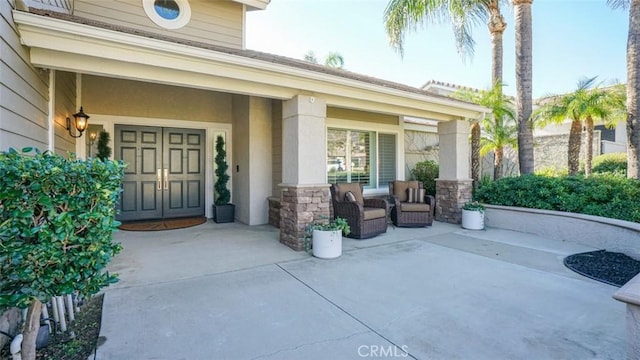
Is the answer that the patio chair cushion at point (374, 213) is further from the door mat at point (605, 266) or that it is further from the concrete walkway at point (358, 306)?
the door mat at point (605, 266)

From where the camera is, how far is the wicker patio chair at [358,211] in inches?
237

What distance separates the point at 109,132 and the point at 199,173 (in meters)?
2.20

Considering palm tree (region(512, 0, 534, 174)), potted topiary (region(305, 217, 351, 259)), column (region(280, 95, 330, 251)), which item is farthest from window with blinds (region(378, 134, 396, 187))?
potted topiary (region(305, 217, 351, 259))

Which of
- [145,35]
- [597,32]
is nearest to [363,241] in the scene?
[145,35]

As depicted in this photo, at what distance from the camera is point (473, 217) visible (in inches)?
275

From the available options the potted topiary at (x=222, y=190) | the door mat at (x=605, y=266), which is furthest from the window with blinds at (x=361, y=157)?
the door mat at (x=605, y=266)

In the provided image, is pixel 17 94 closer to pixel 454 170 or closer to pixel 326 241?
pixel 326 241

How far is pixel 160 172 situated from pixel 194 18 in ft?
12.5

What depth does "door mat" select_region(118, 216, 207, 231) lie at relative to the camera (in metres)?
6.84

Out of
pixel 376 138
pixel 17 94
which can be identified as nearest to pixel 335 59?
pixel 376 138

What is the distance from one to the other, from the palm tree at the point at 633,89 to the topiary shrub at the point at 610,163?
466cm

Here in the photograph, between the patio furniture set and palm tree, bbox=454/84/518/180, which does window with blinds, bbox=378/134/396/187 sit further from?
palm tree, bbox=454/84/518/180

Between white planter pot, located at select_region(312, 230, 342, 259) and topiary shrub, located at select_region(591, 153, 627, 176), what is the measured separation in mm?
11343

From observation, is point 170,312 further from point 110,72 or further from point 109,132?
point 109,132
